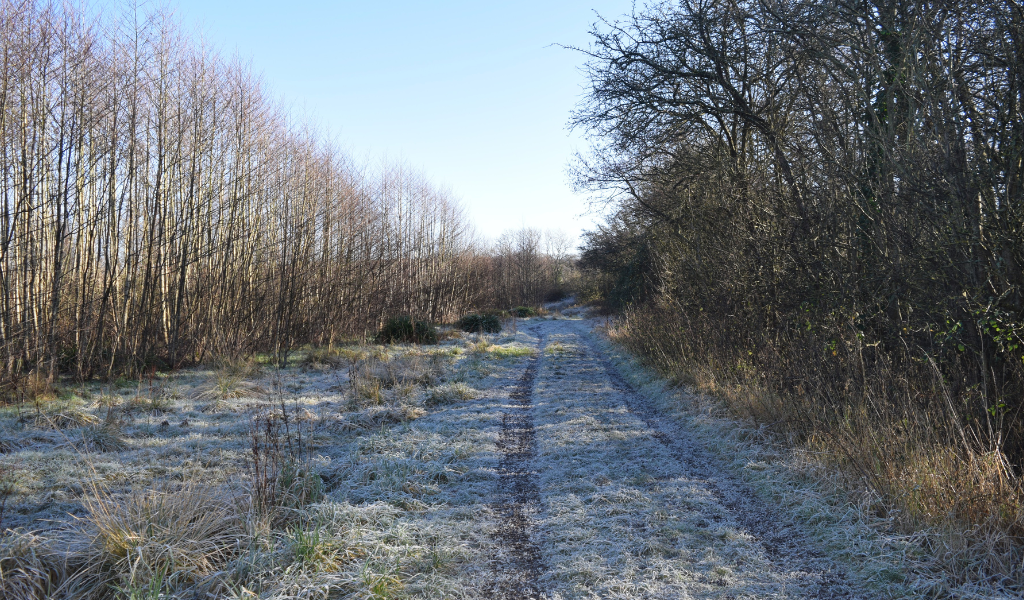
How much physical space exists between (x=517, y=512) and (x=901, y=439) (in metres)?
3.03

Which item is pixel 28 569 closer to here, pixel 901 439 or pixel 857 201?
pixel 901 439

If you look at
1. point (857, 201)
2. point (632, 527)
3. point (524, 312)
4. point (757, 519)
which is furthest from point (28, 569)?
point (524, 312)

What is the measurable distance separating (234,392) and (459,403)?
3.58 meters

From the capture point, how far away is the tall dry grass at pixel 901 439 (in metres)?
2.99

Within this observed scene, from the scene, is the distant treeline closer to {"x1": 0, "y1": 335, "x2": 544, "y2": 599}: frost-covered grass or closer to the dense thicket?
{"x1": 0, "y1": 335, "x2": 544, "y2": 599}: frost-covered grass

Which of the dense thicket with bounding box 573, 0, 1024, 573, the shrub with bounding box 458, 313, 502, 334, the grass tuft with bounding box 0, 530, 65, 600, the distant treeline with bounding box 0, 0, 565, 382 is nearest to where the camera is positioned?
the grass tuft with bounding box 0, 530, 65, 600

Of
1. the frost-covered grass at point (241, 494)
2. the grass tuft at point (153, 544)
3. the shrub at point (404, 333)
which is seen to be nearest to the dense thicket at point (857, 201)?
the frost-covered grass at point (241, 494)

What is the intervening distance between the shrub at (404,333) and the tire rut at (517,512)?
9201 millimetres

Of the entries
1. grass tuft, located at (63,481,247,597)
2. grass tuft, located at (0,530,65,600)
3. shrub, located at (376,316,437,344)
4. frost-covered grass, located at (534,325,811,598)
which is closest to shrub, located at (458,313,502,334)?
shrub, located at (376,316,437,344)

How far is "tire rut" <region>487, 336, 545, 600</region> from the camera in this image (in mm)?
3166

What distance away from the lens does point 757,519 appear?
13.0 ft

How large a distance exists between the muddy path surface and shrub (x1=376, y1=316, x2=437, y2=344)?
9885mm

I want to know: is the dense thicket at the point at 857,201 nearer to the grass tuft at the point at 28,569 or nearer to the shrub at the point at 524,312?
the grass tuft at the point at 28,569

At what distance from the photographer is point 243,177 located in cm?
1196
